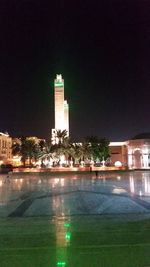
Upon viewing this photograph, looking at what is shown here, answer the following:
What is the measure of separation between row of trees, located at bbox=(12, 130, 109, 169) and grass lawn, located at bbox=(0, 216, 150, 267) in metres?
63.1

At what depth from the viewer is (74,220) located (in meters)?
10.2

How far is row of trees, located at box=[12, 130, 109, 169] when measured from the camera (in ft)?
241

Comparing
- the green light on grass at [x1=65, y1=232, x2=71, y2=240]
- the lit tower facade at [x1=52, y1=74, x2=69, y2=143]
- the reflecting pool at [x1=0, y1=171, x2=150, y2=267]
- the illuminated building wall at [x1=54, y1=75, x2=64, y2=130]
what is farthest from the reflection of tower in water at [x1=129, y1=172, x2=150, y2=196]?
the illuminated building wall at [x1=54, y1=75, x2=64, y2=130]

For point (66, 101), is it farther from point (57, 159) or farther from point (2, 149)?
point (57, 159)

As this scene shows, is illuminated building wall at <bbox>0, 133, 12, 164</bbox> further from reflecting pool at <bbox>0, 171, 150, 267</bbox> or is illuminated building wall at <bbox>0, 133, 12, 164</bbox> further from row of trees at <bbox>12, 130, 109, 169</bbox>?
reflecting pool at <bbox>0, 171, 150, 267</bbox>

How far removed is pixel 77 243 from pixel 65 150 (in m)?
66.2

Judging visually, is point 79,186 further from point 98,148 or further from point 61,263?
point 98,148

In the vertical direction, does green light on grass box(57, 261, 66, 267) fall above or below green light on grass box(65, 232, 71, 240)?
below

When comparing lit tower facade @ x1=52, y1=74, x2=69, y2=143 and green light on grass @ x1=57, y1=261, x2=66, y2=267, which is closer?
green light on grass @ x1=57, y1=261, x2=66, y2=267

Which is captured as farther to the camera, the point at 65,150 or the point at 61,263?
the point at 65,150

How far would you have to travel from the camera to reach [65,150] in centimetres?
7306

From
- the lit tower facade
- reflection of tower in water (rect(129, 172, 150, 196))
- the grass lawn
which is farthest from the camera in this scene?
the lit tower facade

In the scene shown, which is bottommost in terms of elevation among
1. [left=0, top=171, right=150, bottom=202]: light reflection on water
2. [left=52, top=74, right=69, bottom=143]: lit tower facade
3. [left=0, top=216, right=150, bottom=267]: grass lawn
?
[left=0, top=216, right=150, bottom=267]: grass lawn

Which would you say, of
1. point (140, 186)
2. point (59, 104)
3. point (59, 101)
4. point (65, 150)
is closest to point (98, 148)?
point (65, 150)
